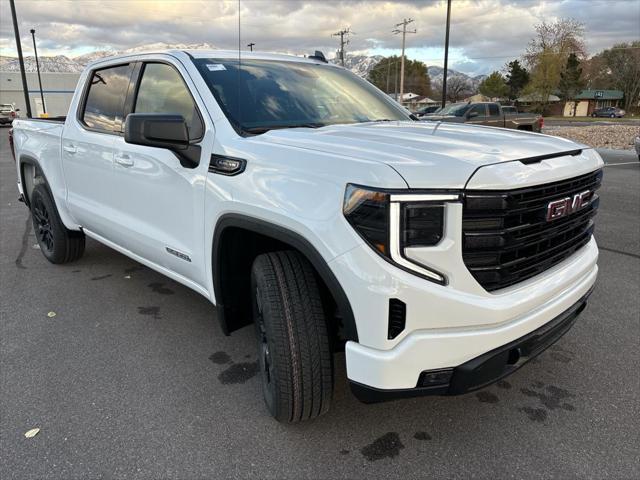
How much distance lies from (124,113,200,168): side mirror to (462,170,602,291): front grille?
5.06ft

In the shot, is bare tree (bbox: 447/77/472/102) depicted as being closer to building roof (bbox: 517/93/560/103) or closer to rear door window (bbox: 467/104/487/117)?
building roof (bbox: 517/93/560/103)

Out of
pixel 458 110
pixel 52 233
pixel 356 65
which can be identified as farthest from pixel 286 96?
pixel 356 65

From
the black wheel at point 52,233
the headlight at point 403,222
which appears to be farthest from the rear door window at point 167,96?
the black wheel at point 52,233

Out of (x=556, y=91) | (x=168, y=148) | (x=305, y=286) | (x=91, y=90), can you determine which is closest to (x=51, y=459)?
(x=305, y=286)

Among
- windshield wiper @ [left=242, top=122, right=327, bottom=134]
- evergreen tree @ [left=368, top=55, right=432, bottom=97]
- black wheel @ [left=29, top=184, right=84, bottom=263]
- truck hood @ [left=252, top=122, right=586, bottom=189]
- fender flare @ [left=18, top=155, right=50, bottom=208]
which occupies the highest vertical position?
evergreen tree @ [left=368, top=55, right=432, bottom=97]

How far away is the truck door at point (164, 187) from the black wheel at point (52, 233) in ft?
4.83

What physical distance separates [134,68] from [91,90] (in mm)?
863

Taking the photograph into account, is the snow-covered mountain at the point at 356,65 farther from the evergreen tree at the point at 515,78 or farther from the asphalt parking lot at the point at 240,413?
the evergreen tree at the point at 515,78

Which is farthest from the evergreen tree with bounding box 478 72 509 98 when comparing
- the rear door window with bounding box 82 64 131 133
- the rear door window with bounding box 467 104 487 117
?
the rear door window with bounding box 82 64 131 133

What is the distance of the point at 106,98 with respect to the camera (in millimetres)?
4023

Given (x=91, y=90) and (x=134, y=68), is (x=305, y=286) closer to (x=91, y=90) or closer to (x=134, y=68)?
(x=134, y=68)

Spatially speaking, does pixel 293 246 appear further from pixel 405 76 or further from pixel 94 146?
pixel 405 76

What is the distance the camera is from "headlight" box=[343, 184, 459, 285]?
6.15 feet

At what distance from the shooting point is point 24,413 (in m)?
2.73
